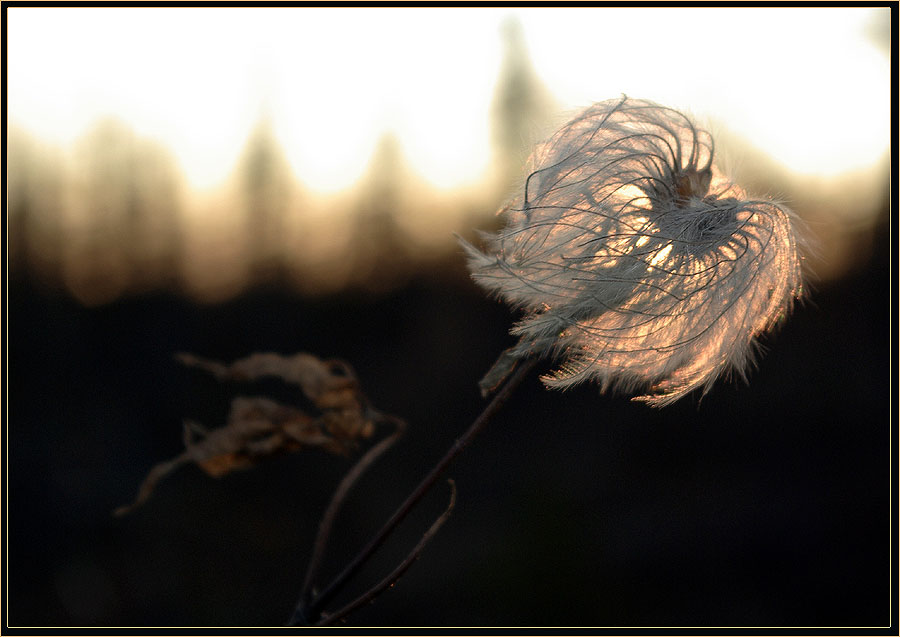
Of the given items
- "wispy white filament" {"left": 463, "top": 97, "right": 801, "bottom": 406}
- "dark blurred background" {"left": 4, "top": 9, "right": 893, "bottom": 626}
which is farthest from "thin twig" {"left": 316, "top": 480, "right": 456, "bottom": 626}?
"dark blurred background" {"left": 4, "top": 9, "right": 893, "bottom": 626}

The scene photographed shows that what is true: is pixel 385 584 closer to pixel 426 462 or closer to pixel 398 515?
pixel 398 515

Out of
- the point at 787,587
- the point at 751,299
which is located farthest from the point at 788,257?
the point at 787,587

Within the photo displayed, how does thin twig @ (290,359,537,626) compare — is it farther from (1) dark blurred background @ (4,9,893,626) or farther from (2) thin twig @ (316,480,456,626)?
(1) dark blurred background @ (4,9,893,626)

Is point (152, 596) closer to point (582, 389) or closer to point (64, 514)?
point (64, 514)

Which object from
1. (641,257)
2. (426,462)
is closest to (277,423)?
(641,257)

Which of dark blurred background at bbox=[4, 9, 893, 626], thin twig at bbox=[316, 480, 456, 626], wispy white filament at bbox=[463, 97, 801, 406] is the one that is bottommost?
dark blurred background at bbox=[4, 9, 893, 626]

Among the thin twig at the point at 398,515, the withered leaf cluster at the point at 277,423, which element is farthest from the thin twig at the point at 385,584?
the withered leaf cluster at the point at 277,423
